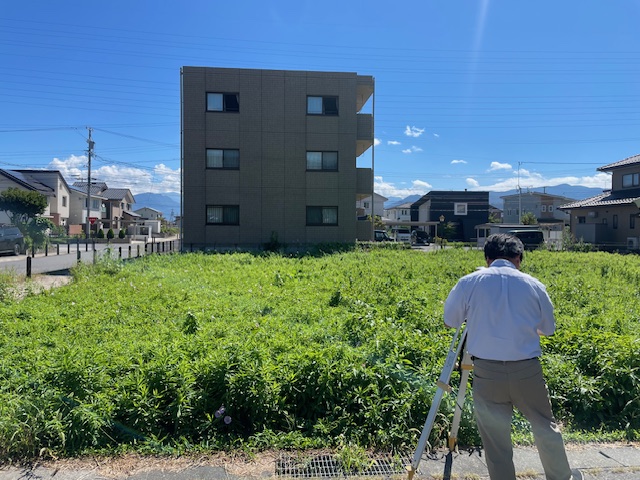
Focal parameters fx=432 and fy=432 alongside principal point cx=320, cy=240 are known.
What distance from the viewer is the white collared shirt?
2.47 metres

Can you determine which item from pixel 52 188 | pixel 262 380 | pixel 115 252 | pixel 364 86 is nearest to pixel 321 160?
pixel 364 86

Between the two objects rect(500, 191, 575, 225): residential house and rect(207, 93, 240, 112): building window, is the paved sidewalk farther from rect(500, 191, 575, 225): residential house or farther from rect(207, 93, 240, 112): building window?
rect(500, 191, 575, 225): residential house

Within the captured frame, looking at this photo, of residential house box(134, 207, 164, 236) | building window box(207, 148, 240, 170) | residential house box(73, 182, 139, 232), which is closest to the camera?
building window box(207, 148, 240, 170)

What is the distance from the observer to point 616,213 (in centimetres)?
2983

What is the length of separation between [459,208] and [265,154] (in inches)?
1821

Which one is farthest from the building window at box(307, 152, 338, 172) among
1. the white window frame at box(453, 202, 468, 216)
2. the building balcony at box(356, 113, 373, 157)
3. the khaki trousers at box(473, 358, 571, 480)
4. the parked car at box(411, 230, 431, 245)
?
the white window frame at box(453, 202, 468, 216)

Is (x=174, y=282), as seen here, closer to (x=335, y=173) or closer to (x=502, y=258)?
(x=502, y=258)

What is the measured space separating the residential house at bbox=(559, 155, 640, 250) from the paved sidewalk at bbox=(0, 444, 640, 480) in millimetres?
28999

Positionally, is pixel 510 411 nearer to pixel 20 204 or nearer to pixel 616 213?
pixel 616 213

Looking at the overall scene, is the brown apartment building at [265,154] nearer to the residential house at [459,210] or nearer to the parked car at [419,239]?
the parked car at [419,239]

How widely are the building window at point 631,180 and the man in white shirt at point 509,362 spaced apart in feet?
111

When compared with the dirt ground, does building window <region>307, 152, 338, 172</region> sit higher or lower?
higher

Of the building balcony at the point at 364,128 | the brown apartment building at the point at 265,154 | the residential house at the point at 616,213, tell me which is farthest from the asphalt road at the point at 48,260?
the residential house at the point at 616,213

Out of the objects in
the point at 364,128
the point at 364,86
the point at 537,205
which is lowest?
the point at 537,205
